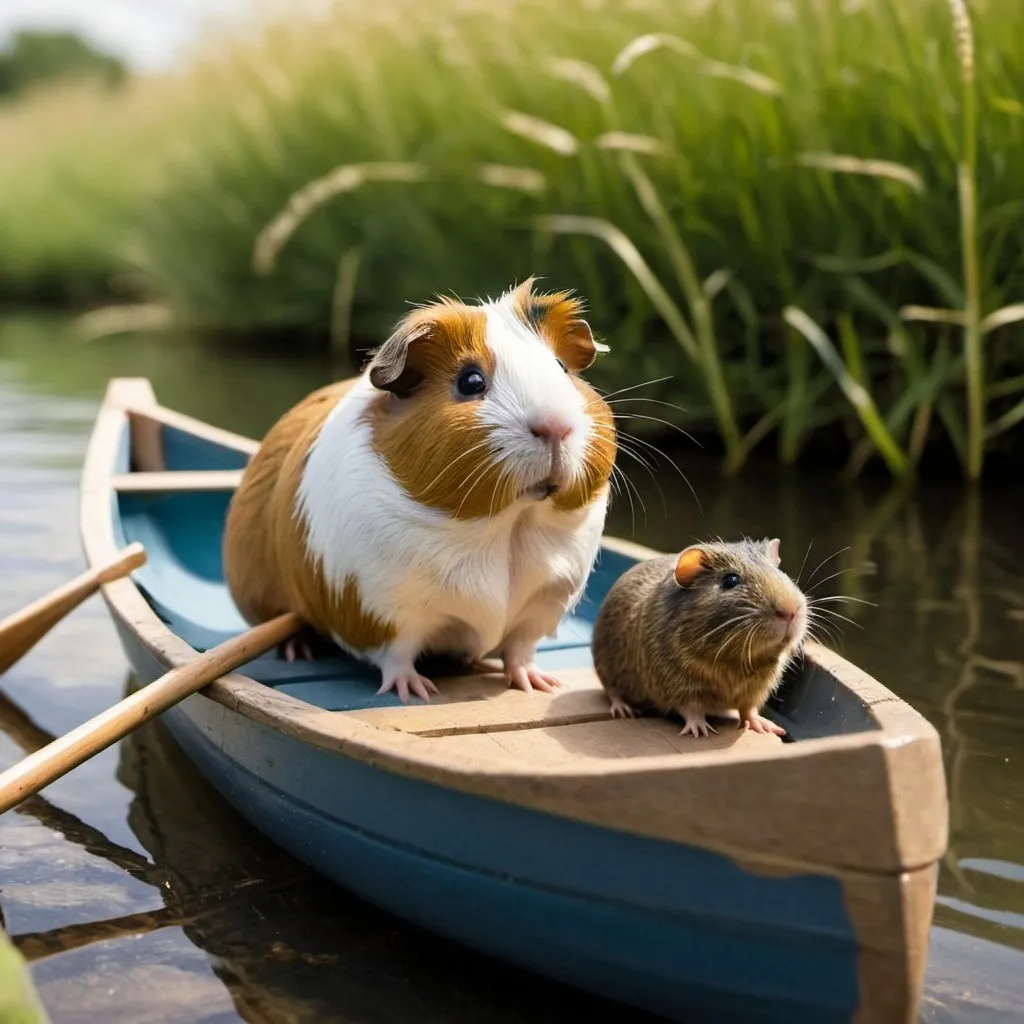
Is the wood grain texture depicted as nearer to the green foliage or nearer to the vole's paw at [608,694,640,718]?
the vole's paw at [608,694,640,718]

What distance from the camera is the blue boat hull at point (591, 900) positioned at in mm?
2365

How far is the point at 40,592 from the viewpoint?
5.61 meters

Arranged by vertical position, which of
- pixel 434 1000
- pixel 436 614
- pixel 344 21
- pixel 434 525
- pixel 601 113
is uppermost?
pixel 344 21

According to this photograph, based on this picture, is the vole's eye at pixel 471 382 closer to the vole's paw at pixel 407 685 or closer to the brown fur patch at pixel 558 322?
the brown fur patch at pixel 558 322

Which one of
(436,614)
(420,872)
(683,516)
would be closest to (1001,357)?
(683,516)

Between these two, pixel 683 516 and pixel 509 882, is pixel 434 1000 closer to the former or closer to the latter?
pixel 509 882

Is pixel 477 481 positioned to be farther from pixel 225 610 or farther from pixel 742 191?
pixel 742 191

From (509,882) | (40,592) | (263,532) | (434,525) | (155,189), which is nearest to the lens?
(509,882)

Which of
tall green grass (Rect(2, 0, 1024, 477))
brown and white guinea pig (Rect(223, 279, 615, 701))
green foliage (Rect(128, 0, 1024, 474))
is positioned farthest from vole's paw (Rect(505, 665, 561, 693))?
green foliage (Rect(128, 0, 1024, 474))

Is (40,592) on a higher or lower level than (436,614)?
lower

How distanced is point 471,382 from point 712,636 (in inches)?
28.1

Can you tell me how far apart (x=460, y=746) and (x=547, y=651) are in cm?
94

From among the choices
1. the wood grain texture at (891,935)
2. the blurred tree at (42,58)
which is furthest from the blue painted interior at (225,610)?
the blurred tree at (42,58)

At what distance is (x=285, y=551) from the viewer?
3521 millimetres
